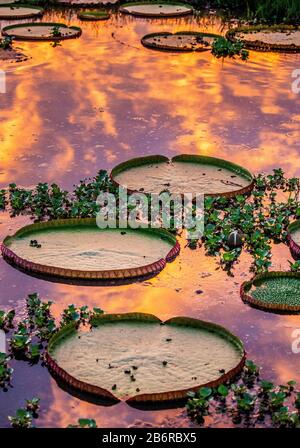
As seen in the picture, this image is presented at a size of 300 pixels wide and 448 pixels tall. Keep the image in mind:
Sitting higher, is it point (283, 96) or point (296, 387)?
point (283, 96)

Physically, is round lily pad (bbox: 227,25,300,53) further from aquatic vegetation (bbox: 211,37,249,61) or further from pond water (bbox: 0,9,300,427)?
aquatic vegetation (bbox: 211,37,249,61)

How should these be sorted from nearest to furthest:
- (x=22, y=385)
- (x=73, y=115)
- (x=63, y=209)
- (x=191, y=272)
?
1. (x=22, y=385)
2. (x=191, y=272)
3. (x=63, y=209)
4. (x=73, y=115)

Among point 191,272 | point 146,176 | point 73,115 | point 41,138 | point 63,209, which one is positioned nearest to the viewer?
point 191,272

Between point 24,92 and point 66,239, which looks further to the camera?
point 24,92

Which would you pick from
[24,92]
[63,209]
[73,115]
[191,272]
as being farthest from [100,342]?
[24,92]

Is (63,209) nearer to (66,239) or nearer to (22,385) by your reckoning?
(66,239)
